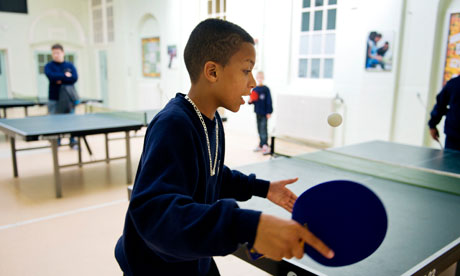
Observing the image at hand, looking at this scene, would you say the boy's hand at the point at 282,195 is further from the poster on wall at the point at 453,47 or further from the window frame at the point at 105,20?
the window frame at the point at 105,20

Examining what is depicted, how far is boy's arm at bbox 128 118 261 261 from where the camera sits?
74cm

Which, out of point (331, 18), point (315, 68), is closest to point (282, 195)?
point (331, 18)

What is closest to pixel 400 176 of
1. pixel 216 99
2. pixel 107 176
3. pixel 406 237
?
pixel 406 237

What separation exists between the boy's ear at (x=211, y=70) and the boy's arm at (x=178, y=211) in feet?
0.66

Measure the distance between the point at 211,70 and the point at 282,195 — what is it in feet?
1.63

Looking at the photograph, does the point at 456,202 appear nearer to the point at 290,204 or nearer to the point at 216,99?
the point at 290,204

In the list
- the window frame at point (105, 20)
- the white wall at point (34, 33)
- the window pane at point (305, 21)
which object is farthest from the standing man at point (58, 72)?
the white wall at point (34, 33)

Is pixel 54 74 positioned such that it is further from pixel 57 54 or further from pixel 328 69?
pixel 328 69

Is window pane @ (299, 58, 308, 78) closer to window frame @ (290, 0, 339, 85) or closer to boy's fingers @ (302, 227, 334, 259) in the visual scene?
window frame @ (290, 0, 339, 85)

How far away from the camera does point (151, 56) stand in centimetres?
728

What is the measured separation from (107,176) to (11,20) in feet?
29.8

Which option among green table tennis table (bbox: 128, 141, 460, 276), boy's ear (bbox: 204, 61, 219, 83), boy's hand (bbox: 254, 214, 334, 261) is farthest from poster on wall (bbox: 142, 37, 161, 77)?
boy's hand (bbox: 254, 214, 334, 261)

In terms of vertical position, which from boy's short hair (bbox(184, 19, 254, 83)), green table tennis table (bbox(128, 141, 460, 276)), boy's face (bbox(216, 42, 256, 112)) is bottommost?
green table tennis table (bbox(128, 141, 460, 276))

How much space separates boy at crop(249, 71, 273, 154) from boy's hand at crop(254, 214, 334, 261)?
5.38 meters
